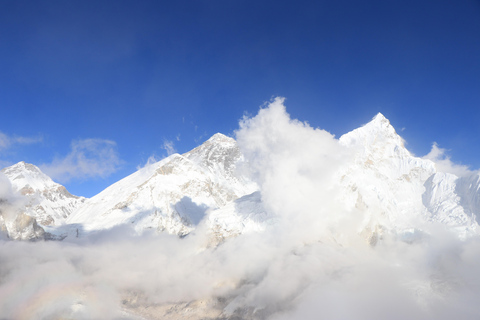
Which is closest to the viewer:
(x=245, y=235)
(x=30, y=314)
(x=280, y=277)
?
(x=30, y=314)

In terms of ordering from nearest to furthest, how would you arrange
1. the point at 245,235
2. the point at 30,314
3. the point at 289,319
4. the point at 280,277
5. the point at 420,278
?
the point at 289,319 < the point at 420,278 < the point at 30,314 < the point at 280,277 < the point at 245,235

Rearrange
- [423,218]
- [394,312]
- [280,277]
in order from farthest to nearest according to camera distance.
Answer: [423,218] < [280,277] < [394,312]

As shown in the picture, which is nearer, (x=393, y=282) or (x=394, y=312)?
(x=394, y=312)

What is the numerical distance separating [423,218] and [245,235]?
10296cm

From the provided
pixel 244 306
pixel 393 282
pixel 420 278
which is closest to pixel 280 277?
pixel 244 306

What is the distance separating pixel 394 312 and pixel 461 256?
52.9m

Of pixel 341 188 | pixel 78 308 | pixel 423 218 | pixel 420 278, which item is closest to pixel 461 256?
pixel 420 278

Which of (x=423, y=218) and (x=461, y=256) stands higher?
(x=423, y=218)

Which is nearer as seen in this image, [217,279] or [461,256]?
[461,256]

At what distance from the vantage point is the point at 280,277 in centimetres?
16662

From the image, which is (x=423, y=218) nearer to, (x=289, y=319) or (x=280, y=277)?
(x=280, y=277)

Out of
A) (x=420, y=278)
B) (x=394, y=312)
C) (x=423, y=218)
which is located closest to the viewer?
(x=394, y=312)

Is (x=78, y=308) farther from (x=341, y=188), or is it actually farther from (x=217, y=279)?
(x=341, y=188)

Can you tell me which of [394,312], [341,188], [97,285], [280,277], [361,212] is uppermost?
[341,188]
